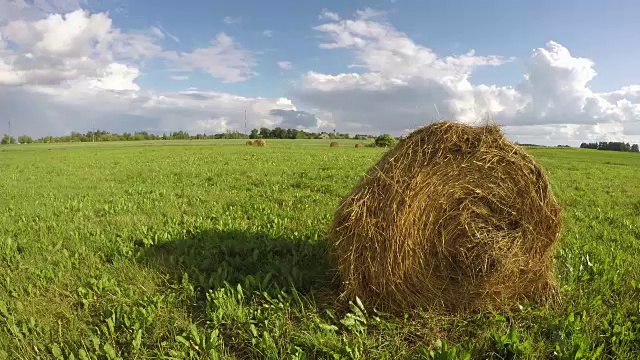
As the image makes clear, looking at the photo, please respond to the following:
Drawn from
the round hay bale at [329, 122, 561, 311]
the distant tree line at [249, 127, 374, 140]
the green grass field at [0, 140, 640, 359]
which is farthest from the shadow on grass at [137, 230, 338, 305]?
the distant tree line at [249, 127, 374, 140]

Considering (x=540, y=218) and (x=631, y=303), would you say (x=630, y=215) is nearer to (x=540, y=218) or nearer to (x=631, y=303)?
(x=631, y=303)

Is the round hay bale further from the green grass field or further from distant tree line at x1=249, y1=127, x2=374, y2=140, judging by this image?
distant tree line at x1=249, y1=127, x2=374, y2=140

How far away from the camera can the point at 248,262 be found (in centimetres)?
518

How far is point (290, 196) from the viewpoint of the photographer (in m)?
9.88

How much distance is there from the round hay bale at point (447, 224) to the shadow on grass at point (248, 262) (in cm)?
73

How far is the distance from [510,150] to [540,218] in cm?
76

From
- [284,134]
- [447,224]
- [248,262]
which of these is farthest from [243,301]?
[284,134]

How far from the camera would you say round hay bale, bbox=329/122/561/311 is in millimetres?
3881

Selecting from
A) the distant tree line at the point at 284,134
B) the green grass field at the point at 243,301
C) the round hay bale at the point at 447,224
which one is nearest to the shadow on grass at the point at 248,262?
the green grass field at the point at 243,301

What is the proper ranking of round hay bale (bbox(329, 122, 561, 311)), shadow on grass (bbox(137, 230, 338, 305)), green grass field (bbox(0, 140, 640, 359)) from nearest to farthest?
green grass field (bbox(0, 140, 640, 359))
round hay bale (bbox(329, 122, 561, 311))
shadow on grass (bbox(137, 230, 338, 305))

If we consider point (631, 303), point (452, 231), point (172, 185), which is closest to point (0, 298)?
point (452, 231)

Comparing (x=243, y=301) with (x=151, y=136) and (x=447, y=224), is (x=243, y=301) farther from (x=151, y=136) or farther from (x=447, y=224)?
(x=151, y=136)

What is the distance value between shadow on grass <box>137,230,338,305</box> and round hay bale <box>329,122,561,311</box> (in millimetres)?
728

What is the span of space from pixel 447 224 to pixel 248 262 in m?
2.65
